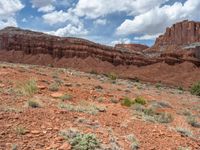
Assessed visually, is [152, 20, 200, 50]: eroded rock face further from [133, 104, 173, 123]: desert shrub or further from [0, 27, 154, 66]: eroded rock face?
[133, 104, 173, 123]: desert shrub

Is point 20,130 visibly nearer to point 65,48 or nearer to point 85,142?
point 85,142

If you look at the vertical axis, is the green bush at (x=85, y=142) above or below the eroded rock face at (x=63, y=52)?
below

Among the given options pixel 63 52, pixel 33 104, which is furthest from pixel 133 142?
pixel 63 52

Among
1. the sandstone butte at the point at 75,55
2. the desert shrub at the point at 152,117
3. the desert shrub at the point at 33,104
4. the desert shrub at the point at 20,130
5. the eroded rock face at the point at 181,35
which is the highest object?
the eroded rock face at the point at 181,35

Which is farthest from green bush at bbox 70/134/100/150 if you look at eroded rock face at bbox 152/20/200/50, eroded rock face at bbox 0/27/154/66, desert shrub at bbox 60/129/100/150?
eroded rock face at bbox 152/20/200/50

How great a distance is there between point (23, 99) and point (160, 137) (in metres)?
3.80

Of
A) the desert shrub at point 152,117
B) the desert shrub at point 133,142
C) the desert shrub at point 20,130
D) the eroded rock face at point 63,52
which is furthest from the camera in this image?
the eroded rock face at point 63,52

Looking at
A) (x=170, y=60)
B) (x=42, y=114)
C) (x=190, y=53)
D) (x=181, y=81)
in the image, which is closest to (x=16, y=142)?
(x=42, y=114)

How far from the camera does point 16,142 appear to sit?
693 cm

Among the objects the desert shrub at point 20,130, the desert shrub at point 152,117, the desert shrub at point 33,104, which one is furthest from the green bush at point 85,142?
the desert shrub at point 152,117

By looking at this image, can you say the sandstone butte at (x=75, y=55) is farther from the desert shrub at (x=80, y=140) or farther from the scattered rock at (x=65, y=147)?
the scattered rock at (x=65, y=147)

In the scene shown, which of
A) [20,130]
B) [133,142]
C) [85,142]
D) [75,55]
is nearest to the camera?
[85,142]

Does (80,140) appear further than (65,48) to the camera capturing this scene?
No

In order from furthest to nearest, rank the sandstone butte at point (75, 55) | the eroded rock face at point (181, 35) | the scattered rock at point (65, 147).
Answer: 1. the eroded rock face at point (181, 35)
2. the sandstone butte at point (75, 55)
3. the scattered rock at point (65, 147)
